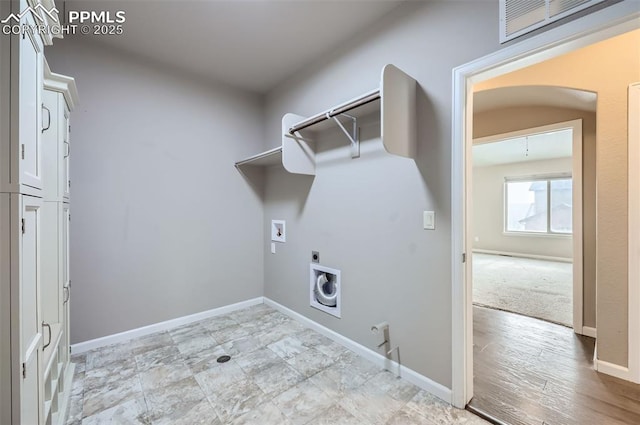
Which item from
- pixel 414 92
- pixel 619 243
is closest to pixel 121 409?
pixel 414 92

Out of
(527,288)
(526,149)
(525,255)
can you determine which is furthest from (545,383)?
(525,255)

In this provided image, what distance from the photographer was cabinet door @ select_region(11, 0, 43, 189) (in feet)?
3.06

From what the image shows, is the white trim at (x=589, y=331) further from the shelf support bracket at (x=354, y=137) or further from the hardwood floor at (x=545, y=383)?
the shelf support bracket at (x=354, y=137)

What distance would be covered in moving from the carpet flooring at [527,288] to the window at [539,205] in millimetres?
1092

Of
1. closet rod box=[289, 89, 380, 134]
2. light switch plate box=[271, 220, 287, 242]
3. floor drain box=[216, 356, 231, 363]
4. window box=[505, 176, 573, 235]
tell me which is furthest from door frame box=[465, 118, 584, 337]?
window box=[505, 176, 573, 235]

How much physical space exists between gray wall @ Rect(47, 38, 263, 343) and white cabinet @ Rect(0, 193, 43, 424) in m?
1.60

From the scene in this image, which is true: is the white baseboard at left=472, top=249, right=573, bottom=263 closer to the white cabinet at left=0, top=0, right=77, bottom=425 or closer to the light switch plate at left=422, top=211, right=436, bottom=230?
the light switch plate at left=422, top=211, right=436, bottom=230

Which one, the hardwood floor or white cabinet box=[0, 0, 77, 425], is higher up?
white cabinet box=[0, 0, 77, 425]

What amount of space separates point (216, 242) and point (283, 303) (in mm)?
1109

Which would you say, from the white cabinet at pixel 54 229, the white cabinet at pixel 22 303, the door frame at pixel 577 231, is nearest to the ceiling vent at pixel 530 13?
the door frame at pixel 577 231

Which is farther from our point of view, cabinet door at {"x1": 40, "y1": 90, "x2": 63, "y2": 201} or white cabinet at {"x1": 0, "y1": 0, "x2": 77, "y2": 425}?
cabinet door at {"x1": 40, "y1": 90, "x2": 63, "y2": 201}

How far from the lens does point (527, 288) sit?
169 inches

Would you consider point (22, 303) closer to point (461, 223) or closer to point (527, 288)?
point (461, 223)

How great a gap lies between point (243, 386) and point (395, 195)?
1.80 metres
